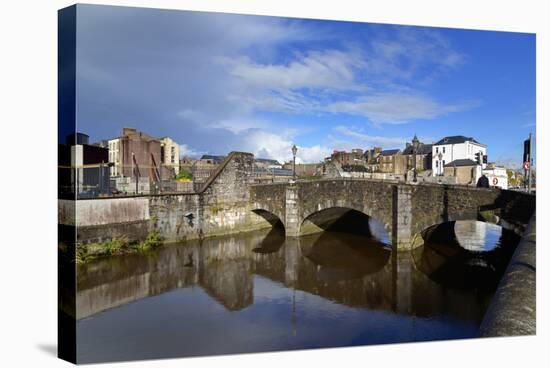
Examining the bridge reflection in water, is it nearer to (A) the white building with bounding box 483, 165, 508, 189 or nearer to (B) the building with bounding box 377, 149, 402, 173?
(A) the white building with bounding box 483, 165, 508, 189

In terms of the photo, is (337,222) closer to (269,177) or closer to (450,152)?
(269,177)

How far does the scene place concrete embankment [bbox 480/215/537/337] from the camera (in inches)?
151

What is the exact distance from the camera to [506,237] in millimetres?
12234

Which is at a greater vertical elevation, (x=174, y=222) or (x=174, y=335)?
(x=174, y=222)

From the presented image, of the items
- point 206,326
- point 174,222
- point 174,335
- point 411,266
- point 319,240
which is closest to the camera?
point 174,335

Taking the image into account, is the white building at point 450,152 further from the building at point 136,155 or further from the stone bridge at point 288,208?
the building at point 136,155

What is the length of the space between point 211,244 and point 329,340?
6805mm

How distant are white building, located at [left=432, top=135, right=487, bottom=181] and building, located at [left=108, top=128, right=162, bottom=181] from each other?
9.27 meters

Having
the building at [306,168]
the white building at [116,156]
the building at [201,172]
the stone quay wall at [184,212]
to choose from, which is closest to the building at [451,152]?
the building at [306,168]

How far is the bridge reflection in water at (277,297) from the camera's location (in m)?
5.86

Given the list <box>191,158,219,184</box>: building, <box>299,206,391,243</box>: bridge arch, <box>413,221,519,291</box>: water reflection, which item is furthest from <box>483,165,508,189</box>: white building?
<box>191,158,219,184</box>: building

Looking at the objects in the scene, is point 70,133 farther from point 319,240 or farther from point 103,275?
point 319,240

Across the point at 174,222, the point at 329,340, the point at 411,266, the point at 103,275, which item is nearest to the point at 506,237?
the point at 411,266

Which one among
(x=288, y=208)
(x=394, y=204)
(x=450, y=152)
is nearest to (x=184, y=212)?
(x=288, y=208)
